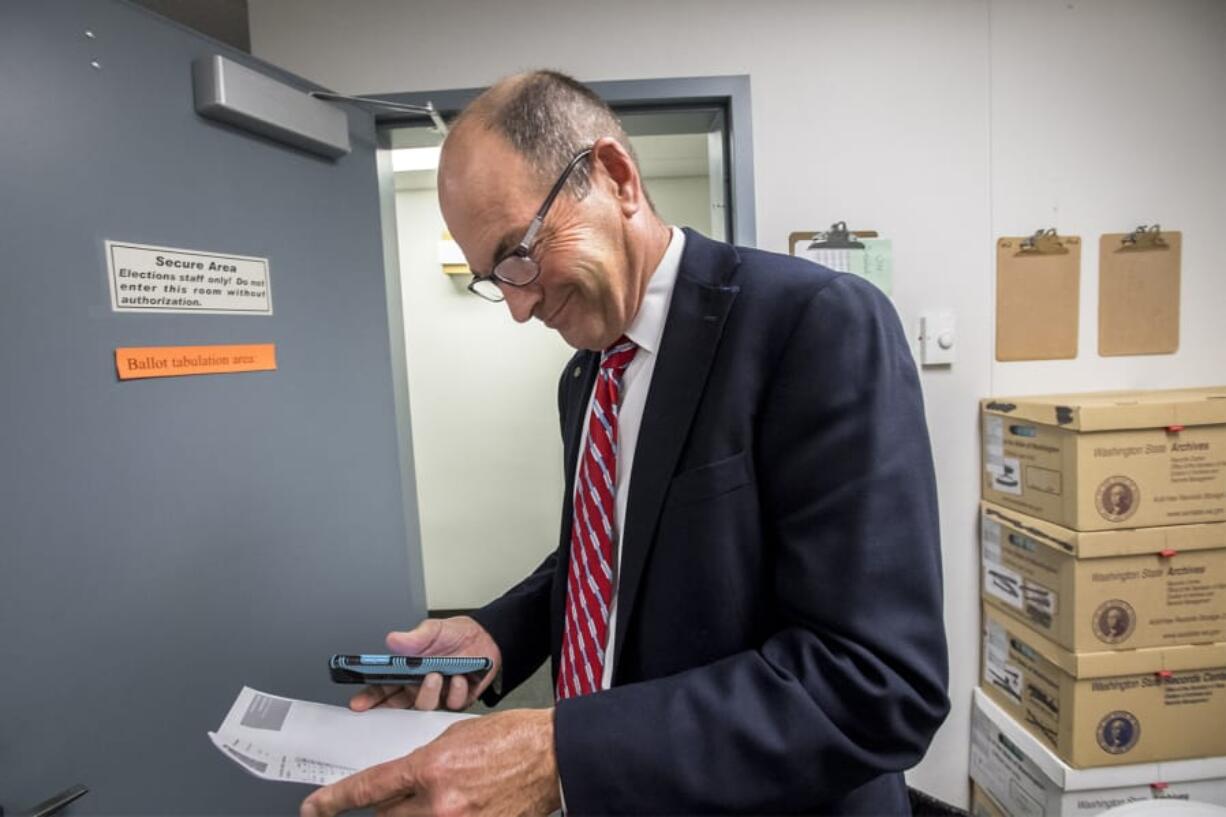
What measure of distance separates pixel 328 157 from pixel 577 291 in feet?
2.86

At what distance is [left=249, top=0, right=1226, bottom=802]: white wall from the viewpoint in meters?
1.36

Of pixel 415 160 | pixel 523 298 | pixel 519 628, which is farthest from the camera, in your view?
pixel 415 160

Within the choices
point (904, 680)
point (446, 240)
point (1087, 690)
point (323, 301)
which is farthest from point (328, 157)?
point (1087, 690)

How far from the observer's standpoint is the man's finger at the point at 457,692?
72 centimetres

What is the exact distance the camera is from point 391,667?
669 mm

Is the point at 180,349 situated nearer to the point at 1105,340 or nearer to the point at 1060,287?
the point at 1060,287

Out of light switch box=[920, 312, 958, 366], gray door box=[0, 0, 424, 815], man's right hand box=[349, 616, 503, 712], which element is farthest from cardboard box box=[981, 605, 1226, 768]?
gray door box=[0, 0, 424, 815]

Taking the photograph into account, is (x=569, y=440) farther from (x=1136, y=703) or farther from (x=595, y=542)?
(x=1136, y=703)

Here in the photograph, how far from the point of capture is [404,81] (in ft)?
4.54

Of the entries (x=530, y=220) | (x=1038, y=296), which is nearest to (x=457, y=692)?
(x=530, y=220)

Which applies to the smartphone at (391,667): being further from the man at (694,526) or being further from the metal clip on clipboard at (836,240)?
the metal clip on clipboard at (836,240)

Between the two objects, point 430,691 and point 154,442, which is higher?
point 154,442

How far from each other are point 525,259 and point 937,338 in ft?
3.97

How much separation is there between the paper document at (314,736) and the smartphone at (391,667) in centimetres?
5
